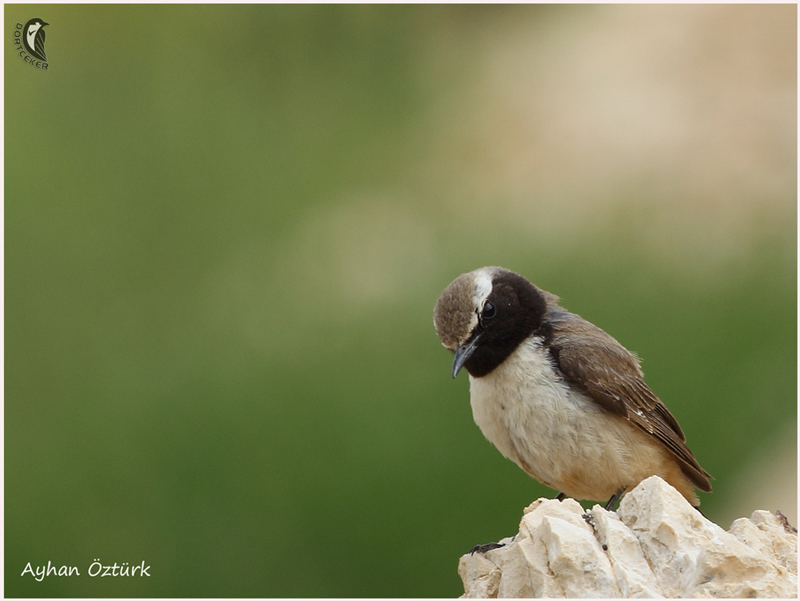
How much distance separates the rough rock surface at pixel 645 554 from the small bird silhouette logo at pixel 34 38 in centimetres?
582

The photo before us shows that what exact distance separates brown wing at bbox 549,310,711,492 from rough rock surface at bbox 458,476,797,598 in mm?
1316

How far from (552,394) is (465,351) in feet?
1.72

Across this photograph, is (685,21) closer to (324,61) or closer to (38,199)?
(324,61)

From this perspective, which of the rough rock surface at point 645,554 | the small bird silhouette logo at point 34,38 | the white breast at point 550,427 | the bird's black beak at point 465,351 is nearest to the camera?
the rough rock surface at point 645,554

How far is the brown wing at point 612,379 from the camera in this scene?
15.8 feet

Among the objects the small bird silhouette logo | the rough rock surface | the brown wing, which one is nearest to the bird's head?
the brown wing

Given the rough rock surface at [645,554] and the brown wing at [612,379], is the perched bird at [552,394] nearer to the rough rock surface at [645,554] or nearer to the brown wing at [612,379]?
the brown wing at [612,379]

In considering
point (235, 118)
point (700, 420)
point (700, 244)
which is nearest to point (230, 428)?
point (235, 118)

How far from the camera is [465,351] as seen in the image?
4707 millimetres

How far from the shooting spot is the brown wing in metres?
4.82

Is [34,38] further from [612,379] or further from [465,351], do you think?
[612,379]

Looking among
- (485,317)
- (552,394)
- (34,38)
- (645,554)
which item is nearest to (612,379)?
(552,394)

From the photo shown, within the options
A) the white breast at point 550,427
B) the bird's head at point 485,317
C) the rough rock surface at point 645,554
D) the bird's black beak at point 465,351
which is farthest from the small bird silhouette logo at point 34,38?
the rough rock surface at point 645,554

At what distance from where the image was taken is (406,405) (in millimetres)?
7004
